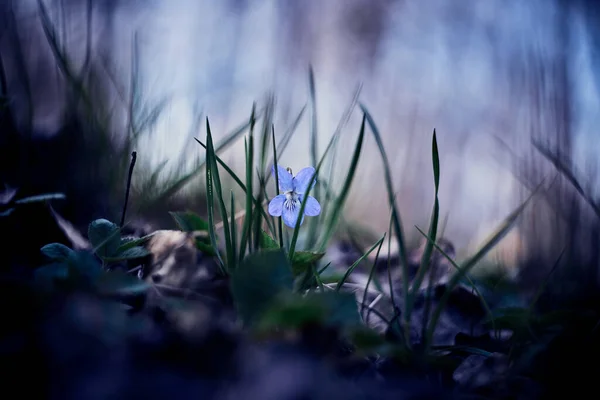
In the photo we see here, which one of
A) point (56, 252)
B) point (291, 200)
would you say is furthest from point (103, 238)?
point (291, 200)

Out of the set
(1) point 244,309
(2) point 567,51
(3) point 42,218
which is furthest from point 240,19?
(1) point 244,309

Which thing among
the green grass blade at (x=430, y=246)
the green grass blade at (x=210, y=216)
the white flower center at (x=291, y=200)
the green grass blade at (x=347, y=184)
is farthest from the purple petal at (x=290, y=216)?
the green grass blade at (x=430, y=246)

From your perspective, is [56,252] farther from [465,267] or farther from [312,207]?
[465,267]

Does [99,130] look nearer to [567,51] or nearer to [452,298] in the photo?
[452,298]

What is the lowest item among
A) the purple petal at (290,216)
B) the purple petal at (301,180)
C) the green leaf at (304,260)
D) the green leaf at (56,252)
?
the green leaf at (304,260)

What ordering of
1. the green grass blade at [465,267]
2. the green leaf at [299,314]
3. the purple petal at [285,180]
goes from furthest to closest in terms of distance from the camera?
1. the purple petal at [285,180]
2. the green grass blade at [465,267]
3. the green leaf at [299,314]

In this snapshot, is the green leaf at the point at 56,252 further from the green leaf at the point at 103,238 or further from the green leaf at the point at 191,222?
the green leaf at the point at 191,222
